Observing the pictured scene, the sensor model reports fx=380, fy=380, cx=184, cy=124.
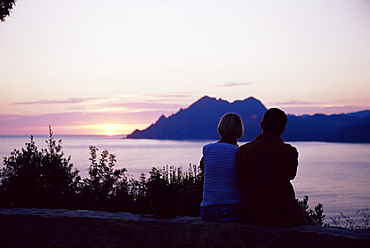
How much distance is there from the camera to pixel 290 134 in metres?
182

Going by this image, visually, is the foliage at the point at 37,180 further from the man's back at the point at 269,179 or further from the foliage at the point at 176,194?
the man's back at the point at 269,179

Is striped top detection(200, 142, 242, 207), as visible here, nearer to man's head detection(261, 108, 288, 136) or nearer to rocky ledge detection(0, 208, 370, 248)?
rocky ledge detection(0, 208, 370, 248)

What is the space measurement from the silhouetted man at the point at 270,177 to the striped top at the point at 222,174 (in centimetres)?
11

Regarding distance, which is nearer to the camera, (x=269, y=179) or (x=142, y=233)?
(x=269, y=179)

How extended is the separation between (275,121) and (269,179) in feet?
2.09

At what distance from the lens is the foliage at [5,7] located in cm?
638

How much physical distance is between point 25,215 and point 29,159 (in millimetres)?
4145

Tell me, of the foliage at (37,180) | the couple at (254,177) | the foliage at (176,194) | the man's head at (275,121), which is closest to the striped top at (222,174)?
the couple at (254,177)

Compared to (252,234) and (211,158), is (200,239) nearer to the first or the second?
(252,234)

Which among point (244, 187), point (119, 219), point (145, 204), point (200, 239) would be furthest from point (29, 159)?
point (244, 187)

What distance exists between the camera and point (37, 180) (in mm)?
8891

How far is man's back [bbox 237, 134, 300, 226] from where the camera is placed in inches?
159

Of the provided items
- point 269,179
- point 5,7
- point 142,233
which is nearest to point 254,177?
point 269,179

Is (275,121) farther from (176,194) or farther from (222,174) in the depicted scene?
(176,194)
